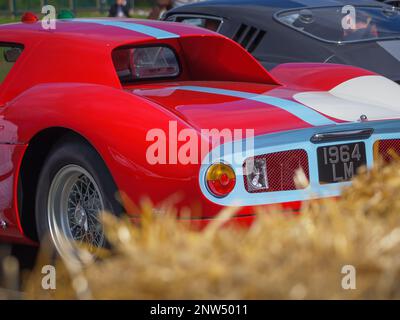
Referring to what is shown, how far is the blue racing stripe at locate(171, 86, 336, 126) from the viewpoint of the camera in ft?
18.7

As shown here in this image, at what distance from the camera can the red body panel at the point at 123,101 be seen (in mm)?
5469

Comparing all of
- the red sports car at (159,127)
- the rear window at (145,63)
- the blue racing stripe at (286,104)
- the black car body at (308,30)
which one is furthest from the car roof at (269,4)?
the blue racing stripe at (286,104)

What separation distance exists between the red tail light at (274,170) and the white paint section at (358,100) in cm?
38

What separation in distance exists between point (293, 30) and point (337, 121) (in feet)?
13.7

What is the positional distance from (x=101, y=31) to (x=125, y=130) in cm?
127

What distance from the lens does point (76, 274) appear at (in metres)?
3.61

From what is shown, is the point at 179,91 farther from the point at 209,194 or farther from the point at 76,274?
the point at 76,274

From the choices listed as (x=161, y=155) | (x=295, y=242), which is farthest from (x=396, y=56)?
(x=295, y=242)

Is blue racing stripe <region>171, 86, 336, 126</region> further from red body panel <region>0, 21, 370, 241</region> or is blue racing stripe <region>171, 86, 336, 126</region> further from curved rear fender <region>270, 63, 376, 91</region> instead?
curved rear fender <region>270, 63, 376, 91</region>

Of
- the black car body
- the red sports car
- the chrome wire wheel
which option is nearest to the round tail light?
the red sports car

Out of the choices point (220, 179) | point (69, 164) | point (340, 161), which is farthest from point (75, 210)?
point (340, 161)

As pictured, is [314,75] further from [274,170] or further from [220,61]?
[274,170]
